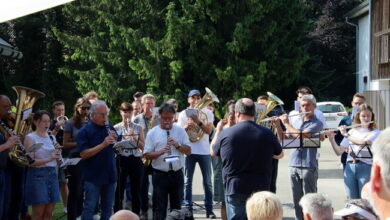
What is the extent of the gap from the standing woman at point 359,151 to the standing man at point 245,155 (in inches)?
87.3

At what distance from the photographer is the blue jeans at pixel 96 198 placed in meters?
7.77

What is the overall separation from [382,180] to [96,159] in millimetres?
6181

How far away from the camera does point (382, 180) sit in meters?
1.97

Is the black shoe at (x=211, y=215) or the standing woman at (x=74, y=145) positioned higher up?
the standing woman at (x=74, y=145)

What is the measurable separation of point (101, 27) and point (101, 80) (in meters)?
3.10

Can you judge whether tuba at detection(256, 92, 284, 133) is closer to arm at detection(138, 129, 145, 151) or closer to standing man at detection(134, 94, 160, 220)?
standing man at detection(134, 94, 160, 220)

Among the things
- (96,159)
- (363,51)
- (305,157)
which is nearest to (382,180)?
(96,159)

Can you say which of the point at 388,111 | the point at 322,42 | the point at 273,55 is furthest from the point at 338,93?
the point at 388,111

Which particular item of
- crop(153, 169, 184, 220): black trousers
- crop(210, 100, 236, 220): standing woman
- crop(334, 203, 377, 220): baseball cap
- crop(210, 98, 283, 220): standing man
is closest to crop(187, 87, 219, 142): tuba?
crop(210, 100, 236, 220): standing woman

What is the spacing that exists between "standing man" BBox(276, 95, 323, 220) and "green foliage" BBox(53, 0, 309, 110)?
18272mm

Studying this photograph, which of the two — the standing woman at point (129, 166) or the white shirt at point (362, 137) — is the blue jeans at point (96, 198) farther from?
the white shirt at point (362, 137)

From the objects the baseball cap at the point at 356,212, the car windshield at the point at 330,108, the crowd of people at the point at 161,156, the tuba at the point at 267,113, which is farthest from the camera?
the car windshield at the point at 330,108

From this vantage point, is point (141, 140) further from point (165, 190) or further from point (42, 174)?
point (42, 174)

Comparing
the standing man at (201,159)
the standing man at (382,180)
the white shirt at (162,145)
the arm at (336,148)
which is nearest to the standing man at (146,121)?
the standing man at (201,159)
